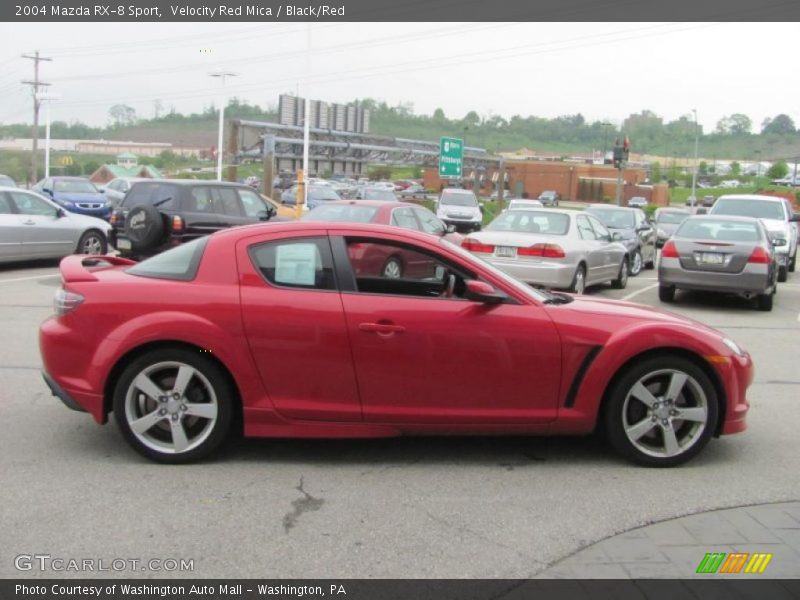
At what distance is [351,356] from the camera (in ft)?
16.5

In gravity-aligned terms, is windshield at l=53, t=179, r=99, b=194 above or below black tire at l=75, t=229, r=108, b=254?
above

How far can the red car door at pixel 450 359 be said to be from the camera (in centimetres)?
505

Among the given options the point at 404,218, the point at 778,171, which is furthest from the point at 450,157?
the point at 778,171

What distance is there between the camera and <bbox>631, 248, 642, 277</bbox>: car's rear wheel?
18.9 meters

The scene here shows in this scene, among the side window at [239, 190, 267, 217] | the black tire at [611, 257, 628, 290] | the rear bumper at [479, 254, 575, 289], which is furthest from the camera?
the black tire at [611, 257, 628, 290]

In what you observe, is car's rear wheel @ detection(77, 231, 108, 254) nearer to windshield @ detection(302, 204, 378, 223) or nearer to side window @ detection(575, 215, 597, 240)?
windshield @ detection(302, 204, 378, 223)

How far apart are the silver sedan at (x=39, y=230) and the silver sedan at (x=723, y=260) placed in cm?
1068

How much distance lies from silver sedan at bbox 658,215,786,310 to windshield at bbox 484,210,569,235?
1.75 metres

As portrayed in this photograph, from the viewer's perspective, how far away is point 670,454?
5301 mm

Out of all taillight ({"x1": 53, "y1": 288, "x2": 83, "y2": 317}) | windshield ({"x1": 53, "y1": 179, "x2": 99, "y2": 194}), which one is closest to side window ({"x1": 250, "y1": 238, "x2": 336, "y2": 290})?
taillight ({"x1": 53, "y1": 288, "x2": 83, "y2": 317})

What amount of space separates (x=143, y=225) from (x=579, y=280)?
7.08 m

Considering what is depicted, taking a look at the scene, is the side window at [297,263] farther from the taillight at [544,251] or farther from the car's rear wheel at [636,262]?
the car's rear wheel at [636,262]

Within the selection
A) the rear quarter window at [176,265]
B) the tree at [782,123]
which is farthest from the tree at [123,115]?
the rear quarter window at [176,265]
